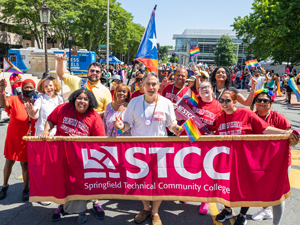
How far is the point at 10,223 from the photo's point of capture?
331 cm

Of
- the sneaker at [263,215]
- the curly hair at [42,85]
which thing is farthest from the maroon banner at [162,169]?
the curly hair at [42,85]

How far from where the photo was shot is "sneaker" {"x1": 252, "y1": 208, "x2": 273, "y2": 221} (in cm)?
348

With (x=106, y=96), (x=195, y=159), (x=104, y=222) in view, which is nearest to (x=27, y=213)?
(x=104, y=222)

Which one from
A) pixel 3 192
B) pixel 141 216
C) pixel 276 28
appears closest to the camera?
pixel 141 216

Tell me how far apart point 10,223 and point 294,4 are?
28.4 m

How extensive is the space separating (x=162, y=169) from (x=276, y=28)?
87.6ft

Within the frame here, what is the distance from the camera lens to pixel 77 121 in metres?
Answer: 3.25

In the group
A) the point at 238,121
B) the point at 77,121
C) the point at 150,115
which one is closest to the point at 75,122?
the point at 77,121

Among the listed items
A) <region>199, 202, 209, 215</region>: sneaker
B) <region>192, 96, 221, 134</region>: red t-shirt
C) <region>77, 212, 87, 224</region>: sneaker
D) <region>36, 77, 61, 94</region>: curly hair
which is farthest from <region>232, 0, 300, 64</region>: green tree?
<region>77, 212, 87, 224</region>: sneaker

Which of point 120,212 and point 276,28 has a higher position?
point 276,28

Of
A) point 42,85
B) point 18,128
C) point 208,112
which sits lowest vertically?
point 18,128

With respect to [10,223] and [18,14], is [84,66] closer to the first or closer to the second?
[18,14]

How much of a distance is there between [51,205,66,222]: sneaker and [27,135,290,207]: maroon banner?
350 mm

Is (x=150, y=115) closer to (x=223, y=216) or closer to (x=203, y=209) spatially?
(x=203, y=209)
